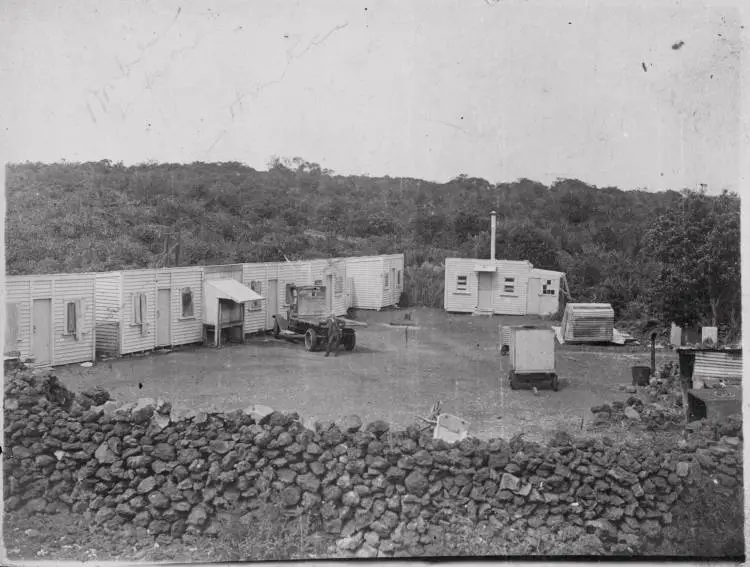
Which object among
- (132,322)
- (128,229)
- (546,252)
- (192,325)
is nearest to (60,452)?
(132,322)

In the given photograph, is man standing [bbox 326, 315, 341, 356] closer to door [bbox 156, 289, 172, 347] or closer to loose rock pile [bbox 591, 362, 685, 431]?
door [bbox 156, 289, 172, 347]

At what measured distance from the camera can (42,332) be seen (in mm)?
7746

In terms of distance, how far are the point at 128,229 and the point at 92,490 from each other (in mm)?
5377

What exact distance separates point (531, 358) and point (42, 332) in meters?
5.86

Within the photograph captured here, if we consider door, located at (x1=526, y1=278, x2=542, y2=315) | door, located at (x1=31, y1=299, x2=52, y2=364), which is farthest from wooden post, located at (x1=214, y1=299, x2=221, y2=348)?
door, located at (x1=526, y1=278, x2=542, y2=315)

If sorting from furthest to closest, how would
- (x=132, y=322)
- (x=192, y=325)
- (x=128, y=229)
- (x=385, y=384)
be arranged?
(x=128, y=229) → (x=192, y=325) → (x=132, y=322) → (x=385, y=384)

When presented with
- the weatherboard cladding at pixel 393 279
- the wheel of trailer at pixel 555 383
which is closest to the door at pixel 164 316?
the weatherboard cladding at pixel 393 279

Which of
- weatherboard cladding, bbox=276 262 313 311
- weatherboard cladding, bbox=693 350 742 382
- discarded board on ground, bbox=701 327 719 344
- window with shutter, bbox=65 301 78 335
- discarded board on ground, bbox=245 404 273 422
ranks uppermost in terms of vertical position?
weatherboard cladding, bbox=276 262 313 311

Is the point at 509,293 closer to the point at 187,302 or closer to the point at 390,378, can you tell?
the point at 390,378

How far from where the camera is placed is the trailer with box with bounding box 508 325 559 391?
8.09m

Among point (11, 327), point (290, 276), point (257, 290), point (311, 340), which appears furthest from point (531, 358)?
point (11, 327)

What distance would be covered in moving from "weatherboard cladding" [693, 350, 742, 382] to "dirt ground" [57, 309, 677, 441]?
0.74 metres

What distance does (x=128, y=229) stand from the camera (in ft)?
37.1

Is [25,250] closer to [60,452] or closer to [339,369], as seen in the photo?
[60,452]
